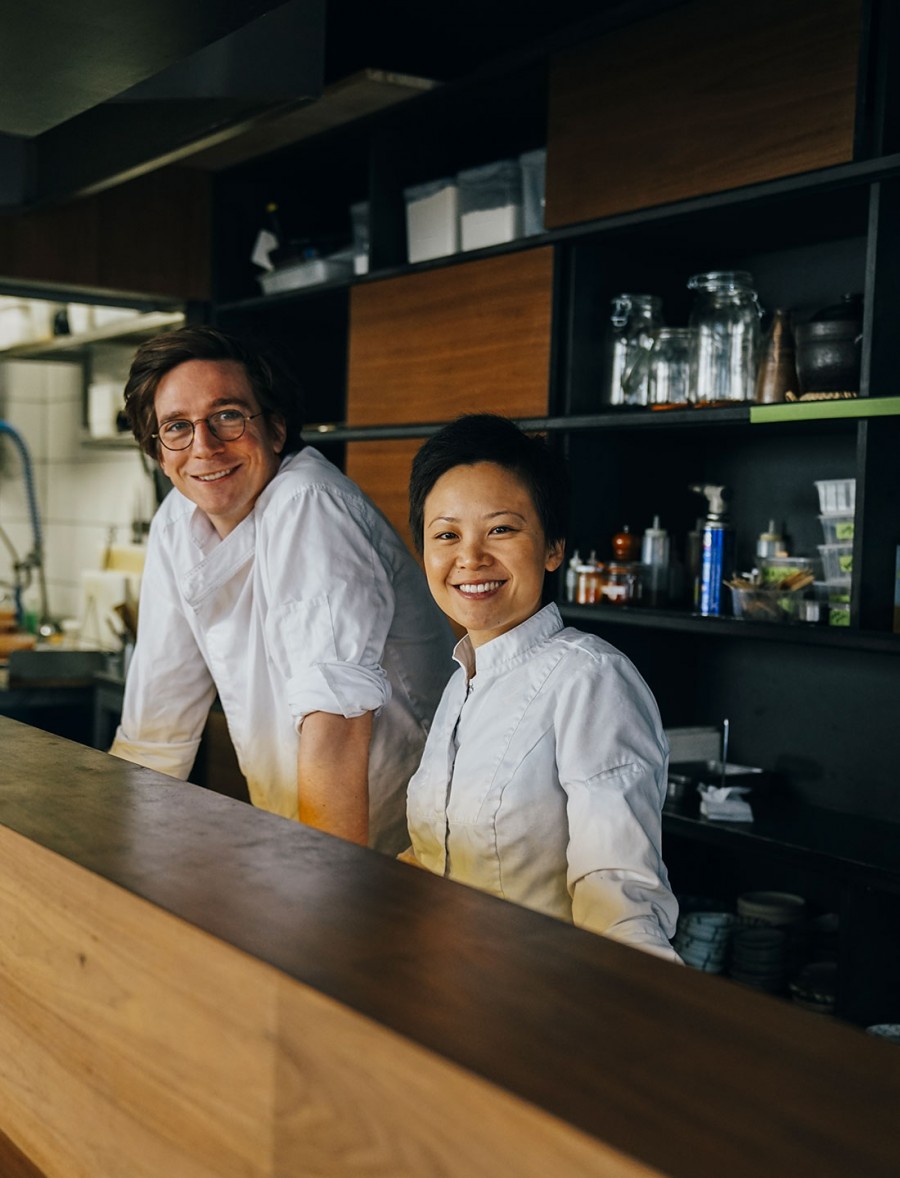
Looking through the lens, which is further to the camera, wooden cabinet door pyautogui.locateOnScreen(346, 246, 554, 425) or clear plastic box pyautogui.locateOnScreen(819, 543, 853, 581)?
wooden cabinet door pyautogui.locateOnScreen(346, 246, 554, 425)

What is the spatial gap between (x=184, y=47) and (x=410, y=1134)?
3.81 ft

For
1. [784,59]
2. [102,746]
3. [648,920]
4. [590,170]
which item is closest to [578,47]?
[590,170]

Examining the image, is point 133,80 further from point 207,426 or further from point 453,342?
point 453,342

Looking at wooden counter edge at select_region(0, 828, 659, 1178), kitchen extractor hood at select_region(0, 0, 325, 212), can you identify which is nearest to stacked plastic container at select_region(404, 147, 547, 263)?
kitchen extractor hood at select_region(0, 0, 325, 212)

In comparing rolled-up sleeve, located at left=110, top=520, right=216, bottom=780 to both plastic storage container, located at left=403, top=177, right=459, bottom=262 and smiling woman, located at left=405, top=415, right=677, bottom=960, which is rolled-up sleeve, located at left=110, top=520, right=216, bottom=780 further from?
plastic storage container, located at left=403, top=177, right=459, bottom=262

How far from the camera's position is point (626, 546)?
2799 millimetres

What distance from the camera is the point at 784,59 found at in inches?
92.7

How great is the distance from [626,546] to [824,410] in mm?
627

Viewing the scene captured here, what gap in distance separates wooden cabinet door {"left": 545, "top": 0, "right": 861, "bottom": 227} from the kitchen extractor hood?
1080mm

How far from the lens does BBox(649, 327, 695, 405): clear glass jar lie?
2684mm

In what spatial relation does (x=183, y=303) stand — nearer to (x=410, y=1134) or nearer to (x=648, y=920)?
(x=648, y=920)

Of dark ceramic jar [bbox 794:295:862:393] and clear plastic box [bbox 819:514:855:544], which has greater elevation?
dark ceramic jar [bbox 794:295:862:393]

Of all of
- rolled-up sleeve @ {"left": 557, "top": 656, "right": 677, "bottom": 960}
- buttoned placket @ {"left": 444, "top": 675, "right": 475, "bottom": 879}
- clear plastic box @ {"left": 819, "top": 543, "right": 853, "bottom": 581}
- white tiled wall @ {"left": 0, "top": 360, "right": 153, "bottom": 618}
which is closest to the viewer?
rolled-up sleeve @ {"left": 557, "top": 656, "right": 677, "bottom": 960}

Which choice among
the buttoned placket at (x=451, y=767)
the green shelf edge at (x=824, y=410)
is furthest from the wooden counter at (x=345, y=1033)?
the green shelf edge at (x=824, y=410)
